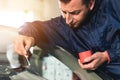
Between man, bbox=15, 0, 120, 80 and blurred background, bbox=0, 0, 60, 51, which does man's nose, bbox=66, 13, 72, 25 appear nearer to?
man, bbox=15, 0, 120, 80

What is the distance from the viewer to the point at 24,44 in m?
1.13

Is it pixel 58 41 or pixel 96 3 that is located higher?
pixel 96 3

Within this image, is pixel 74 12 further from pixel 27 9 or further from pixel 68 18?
pixel 27 9

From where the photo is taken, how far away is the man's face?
1.13 meters

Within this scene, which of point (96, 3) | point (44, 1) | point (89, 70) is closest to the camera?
point (89, 70)

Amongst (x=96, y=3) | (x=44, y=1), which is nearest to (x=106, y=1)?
(x=96, y=3)

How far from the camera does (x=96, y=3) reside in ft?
4.04

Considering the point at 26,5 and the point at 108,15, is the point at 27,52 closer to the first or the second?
the point at 108,15

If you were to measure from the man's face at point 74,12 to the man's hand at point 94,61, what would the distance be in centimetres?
17

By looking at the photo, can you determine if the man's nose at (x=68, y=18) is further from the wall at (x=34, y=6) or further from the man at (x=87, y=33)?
the wall at (x=34, y=6)

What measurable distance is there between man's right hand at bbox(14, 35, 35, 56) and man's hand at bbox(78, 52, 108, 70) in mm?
221

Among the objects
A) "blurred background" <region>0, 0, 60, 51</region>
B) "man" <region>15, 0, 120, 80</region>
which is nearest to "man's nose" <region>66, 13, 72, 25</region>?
"man" <region>15, 0, 120, 80</region>

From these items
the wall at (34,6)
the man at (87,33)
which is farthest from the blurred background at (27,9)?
the man at (87,33)

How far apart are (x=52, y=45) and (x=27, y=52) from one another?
13cm
